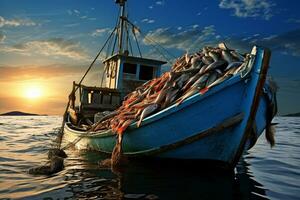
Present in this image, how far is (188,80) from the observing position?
775 cm

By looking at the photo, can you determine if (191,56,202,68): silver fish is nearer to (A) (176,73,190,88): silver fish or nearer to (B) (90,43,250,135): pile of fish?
(B) (90,43,250,135): pile of fish

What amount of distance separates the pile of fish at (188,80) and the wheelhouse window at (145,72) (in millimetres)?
8409

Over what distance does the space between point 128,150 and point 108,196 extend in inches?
108

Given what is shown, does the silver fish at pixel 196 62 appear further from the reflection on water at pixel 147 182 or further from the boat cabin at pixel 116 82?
the boat cabin at pixel 116 82

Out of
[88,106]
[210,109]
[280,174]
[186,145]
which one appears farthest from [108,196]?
[88,106]

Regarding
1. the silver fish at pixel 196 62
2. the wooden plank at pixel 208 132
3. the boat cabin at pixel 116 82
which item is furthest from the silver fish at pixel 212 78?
the boat cabin at pixel 116 82

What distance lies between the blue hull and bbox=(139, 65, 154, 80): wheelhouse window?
31.0ft

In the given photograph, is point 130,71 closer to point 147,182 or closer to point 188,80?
point 188,80

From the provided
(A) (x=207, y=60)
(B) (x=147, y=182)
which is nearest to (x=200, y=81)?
(A) (x=207, y=60)

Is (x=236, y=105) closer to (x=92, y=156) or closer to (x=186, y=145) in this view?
(x=186, y=145)

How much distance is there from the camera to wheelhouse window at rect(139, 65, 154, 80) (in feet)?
56.2

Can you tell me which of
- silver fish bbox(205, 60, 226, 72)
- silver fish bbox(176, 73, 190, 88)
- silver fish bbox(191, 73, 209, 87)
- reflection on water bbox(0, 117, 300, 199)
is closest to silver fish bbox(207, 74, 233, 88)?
silver fish bbox(191, 73, 209, 87)

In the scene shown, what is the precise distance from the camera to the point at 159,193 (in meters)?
6.00

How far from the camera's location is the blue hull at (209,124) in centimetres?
693
